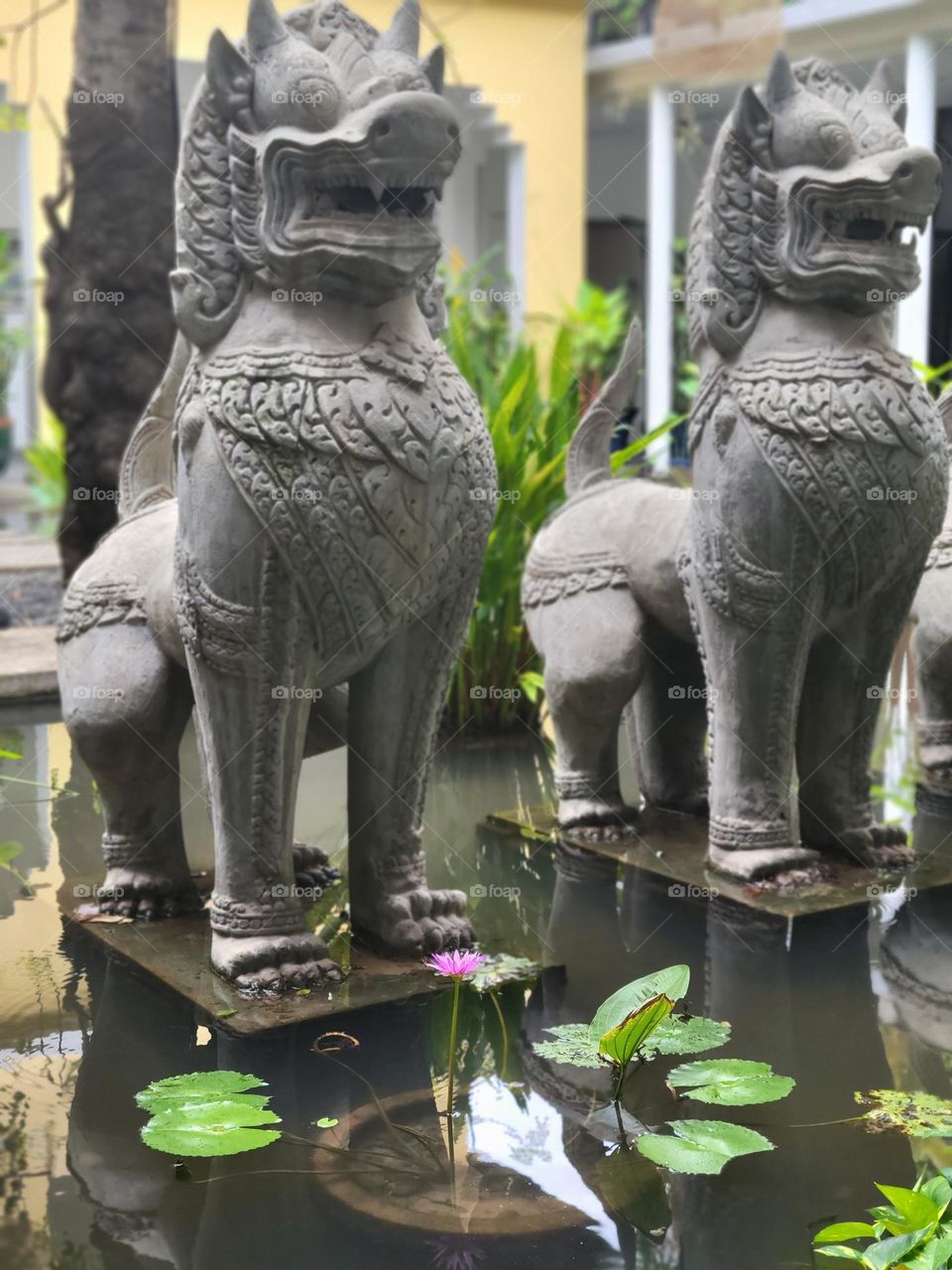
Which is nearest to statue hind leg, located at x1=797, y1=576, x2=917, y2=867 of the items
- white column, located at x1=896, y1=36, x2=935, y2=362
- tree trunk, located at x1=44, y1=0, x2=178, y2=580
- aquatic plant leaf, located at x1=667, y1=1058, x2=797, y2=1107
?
aquatic plant leaf, located at x1=667, y1=1058, x2=797, y2=1107

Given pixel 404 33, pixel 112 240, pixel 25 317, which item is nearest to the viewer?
pixel 404 33

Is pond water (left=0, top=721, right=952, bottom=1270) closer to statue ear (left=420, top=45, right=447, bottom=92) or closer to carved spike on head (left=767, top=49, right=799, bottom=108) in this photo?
statue ear (left=420, top=45, right=447, bottom=92)

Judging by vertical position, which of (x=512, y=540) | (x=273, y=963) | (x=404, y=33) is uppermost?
(x=404, y=33)

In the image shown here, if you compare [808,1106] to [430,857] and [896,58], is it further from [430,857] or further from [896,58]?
[896,58]

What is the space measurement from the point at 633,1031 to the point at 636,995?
6.1 inches

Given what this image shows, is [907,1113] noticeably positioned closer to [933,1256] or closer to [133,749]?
[933,1256]

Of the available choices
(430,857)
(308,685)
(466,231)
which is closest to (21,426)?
(466,231)

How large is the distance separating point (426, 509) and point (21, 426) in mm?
13929

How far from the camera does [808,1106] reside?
101 inches

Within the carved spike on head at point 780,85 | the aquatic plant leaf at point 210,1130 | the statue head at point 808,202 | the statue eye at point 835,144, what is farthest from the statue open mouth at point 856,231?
the aquatic plant leaf at point 210,1130

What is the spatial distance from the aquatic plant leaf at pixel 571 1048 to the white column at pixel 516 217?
779cm

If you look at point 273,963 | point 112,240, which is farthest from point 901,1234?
point 112,240

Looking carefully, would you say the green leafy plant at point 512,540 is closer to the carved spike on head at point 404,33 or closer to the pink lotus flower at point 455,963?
the carved spike on head at point 404,33

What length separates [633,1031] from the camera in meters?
2.46
